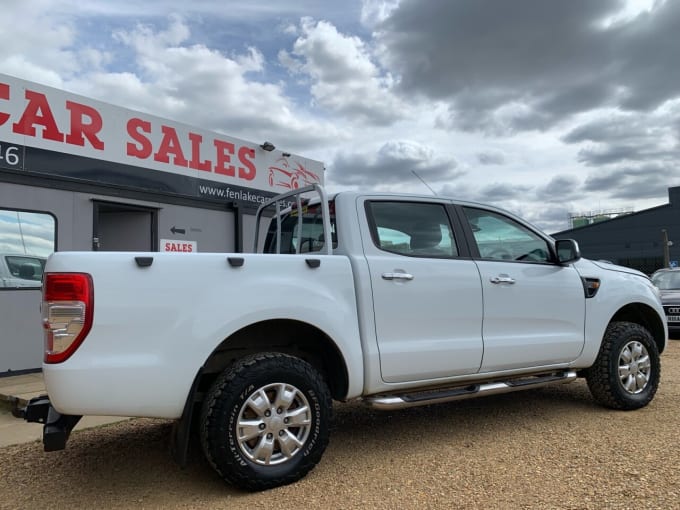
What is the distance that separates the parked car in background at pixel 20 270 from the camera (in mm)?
6727

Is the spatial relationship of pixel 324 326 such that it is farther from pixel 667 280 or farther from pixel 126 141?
pixel 667 280

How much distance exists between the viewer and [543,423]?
4.73 meters

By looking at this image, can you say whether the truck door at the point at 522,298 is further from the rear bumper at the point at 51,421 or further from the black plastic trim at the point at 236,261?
the rear bumper at the point at 51,421

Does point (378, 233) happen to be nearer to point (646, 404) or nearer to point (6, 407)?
point (646, 404)

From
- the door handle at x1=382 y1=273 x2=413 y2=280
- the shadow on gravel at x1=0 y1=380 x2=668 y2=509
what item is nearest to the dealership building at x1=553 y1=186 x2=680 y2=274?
the shadow on gravel at x1=0 y1=380 x2=668 y2=509

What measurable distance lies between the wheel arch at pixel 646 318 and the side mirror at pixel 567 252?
3.23 ft

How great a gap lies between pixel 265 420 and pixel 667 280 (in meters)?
12.2

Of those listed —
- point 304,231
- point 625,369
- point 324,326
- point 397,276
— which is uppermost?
point 304,231

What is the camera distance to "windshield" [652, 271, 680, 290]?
482 inches

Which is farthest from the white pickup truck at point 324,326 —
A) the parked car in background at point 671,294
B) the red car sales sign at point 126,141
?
the parked car in background at point 671,294

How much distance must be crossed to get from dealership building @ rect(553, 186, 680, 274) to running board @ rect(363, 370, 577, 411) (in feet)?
177

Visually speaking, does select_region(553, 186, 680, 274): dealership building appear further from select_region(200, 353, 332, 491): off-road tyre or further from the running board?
select_region(200, 353, 332, 491): off-road tyre

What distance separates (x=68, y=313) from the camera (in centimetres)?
290

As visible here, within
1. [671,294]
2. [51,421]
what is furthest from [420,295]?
[671,294]
